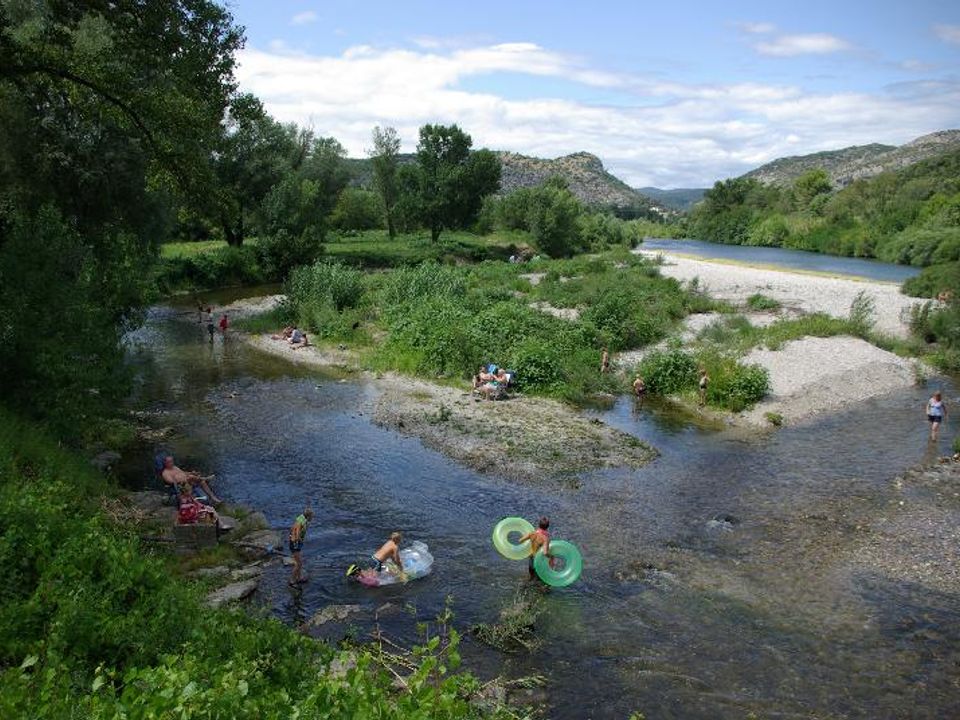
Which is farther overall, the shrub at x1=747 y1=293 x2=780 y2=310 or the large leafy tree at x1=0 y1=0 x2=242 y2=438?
the shrub at x1=747 y1=293 x2=780 y2=310

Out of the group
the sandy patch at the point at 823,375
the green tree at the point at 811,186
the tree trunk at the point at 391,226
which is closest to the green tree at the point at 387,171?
the tree trunk at the point at 391,226

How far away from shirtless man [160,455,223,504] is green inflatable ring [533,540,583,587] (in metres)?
8.88

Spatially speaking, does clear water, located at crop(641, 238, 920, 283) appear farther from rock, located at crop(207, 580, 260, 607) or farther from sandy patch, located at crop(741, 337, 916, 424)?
rock, located at crop(207, 580, 260, 607)

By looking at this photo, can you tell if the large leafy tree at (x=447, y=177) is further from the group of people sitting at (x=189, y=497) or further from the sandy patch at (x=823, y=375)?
the group of people sitting at (x=189, y=497)

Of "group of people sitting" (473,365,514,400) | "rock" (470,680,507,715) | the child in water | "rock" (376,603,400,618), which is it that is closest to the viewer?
"rock" (470,680,507,715)

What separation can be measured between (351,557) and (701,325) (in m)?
29.6

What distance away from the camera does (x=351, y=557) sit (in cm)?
1675

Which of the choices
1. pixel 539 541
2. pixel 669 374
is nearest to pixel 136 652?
pixel 539 541

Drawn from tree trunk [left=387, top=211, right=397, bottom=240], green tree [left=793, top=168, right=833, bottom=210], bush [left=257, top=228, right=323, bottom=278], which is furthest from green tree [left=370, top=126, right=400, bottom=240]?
green tree [left=793, top=168, right=833, bottom=210]

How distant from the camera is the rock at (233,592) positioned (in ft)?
45.4

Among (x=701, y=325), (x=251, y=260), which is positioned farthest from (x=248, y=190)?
(x=701, y=325)

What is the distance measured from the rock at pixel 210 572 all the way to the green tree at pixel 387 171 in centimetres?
7215

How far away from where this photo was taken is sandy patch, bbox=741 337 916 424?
2944 centimetres

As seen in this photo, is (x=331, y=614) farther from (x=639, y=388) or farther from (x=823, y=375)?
(x=823, y=375)
